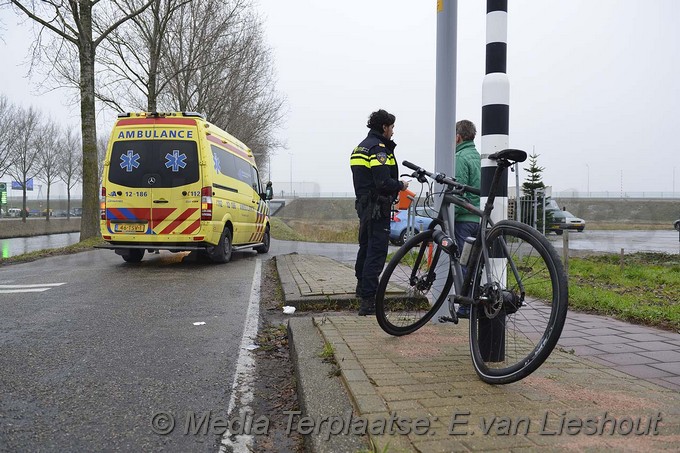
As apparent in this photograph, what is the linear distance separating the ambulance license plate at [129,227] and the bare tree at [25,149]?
36.3m

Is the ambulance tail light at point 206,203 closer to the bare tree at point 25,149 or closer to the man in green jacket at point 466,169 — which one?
the man in green jacket at point 466,169

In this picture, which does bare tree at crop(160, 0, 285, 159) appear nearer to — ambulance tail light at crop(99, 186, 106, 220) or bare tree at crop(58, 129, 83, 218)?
ambulance tail light at crop(99, 186, 106, 220)

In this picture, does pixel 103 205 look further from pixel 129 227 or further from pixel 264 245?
pixel 264 245

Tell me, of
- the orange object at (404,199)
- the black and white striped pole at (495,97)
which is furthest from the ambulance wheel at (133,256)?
the black and white striped pole at (495,97)

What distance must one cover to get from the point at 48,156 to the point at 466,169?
165ft

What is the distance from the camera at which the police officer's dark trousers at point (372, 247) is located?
477 centimetres

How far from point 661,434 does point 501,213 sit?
1626 millimetres

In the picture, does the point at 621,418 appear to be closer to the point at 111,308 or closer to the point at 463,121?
the point at 463,121

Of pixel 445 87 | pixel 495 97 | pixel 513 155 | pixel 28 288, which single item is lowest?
pixel 28 288

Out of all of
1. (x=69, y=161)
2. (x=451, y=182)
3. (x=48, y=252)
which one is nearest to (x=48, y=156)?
(x=69, y=161)

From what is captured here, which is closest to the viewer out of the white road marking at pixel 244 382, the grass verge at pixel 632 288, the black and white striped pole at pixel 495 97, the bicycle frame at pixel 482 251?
the white road marking at pixel 244 382

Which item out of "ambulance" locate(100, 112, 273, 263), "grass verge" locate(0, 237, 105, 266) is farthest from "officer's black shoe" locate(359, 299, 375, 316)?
"grass verge" locate(0, 237, 105, 266)

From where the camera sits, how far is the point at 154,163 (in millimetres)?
9516

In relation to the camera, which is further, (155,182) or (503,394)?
(155,182)
